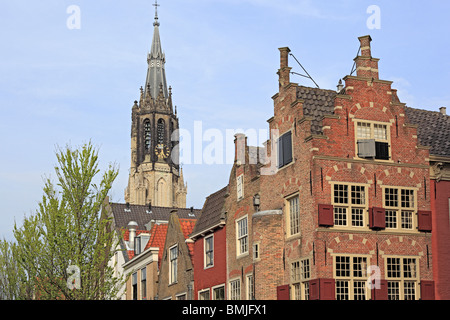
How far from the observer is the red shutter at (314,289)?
2856cm

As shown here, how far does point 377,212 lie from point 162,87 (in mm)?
130242

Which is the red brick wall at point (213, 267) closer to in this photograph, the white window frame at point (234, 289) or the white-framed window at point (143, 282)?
the white window frame at point (234, 289)

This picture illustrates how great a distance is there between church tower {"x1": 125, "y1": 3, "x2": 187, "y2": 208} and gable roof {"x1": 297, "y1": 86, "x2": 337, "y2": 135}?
117793 millimetres

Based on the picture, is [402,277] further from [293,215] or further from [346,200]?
[293,215]

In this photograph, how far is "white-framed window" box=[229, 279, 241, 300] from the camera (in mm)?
35197

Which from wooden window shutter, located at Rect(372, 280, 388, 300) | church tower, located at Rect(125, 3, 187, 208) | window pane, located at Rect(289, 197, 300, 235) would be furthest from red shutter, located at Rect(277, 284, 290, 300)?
church tower, located at Rect(125, 3, 187, 208)

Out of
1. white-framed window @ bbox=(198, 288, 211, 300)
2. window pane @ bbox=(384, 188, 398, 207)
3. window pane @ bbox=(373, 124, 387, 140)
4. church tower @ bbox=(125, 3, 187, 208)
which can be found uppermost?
church tower @ bbox=(125, 3, 187, 208)

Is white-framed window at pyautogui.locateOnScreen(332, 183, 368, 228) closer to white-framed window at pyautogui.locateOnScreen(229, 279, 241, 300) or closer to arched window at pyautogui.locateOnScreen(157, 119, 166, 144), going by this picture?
white-framed window at pyautogui.locateOnScreen(229, 279, 241, 300)

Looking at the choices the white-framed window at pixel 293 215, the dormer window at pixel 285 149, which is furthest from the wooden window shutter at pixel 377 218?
the dormer window at pixel 285 149

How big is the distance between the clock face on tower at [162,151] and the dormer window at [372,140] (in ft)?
405
